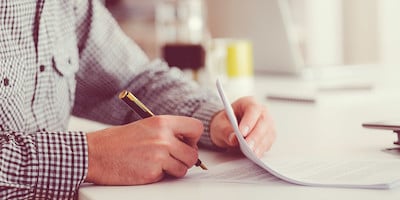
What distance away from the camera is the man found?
2.97 feet

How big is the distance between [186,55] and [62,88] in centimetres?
90

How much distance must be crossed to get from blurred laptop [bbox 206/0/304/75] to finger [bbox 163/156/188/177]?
4.48 feet

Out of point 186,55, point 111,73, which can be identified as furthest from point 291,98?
point 186,55

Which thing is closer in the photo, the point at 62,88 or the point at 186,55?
the point at 62,88

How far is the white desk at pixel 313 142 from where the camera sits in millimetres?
827

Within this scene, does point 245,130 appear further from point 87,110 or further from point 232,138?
point 87,110

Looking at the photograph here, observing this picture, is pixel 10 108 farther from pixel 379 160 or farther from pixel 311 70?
pixel 311 70

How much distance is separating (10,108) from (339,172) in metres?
0.58

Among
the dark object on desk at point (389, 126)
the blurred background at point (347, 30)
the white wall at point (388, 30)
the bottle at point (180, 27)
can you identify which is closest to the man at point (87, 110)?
the dark object on desk at point (389, 126)

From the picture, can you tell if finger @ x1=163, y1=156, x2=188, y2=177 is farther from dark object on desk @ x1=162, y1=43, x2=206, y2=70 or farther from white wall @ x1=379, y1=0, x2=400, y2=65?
white wall @ x1=379, y1=0, x2=400, y2=65

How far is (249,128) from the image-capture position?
3.52ft

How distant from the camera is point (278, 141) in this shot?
1.21 meters

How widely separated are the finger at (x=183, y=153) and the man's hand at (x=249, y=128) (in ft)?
0.40

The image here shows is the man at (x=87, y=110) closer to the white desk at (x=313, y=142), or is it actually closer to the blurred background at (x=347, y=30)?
the white desk at (x=313, y=142)
